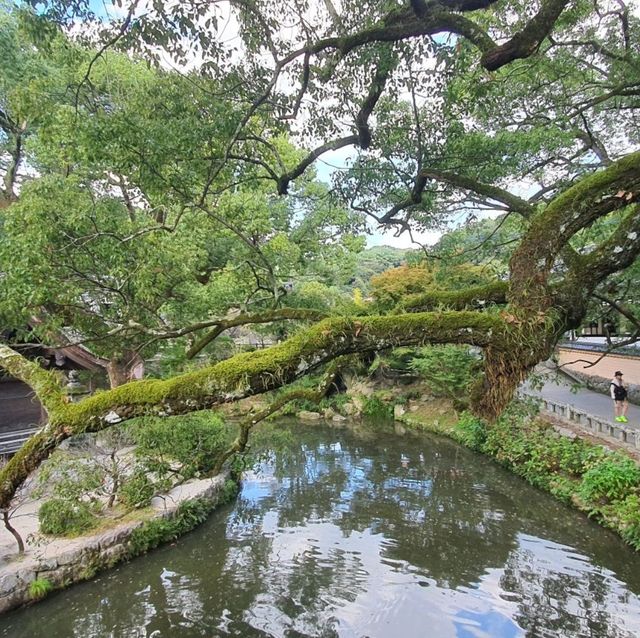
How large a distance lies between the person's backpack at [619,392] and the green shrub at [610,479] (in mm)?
2670

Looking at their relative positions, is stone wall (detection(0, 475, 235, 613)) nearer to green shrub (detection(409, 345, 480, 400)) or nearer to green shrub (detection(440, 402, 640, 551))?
green shrub (detection(440, 402, 640, 551))

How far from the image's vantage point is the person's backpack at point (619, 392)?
428 inches

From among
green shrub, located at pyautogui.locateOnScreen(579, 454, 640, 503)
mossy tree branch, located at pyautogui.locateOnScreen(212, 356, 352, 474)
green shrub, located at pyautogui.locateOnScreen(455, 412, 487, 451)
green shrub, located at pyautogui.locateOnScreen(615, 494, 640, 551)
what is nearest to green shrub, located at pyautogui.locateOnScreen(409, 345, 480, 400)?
green shrub, located at pyautogui.locateOnScreen(455, 412, 487, 451)

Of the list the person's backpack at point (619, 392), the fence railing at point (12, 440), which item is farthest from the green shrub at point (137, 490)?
the person's backpack at point (619, 392)

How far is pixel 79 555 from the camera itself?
6734 mm

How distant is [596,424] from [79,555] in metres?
11.4

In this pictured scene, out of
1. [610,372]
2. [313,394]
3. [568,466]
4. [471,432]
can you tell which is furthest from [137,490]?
[610,372]

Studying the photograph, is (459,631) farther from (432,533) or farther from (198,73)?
(198,73)

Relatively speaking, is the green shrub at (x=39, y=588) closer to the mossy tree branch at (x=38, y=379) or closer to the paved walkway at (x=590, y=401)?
the mossy tree branch at (x=38, y=379)

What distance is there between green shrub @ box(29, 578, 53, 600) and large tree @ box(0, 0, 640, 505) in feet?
11.9

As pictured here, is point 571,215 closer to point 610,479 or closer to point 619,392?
point 610,479

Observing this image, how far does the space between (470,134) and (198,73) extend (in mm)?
3672

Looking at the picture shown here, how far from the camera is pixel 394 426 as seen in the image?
16.6 meters

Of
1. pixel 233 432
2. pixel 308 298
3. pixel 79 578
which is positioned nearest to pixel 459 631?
pixel 79 578
